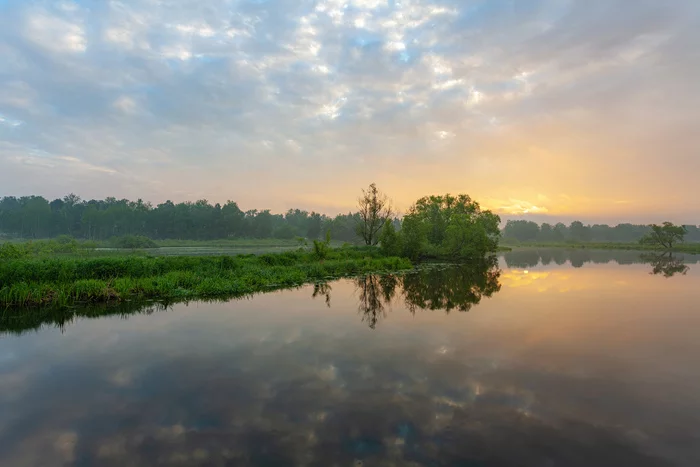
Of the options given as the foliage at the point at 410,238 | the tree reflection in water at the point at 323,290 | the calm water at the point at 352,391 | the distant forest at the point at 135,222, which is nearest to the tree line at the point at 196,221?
the distant forest at the point at 135,222

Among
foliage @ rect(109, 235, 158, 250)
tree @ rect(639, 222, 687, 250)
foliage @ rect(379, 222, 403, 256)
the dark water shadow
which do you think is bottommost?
foliage @ rect(109, 235, 158, 250)

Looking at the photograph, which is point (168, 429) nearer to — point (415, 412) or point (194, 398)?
point (194, 398)

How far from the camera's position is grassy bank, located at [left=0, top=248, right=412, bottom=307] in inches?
625

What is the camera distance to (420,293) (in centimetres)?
2008

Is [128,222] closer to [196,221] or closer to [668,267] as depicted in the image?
[196,221]

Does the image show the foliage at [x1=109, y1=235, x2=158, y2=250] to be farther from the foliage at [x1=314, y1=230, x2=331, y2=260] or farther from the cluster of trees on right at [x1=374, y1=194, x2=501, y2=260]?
the foliage at [x1=314, y1=230, x2=331, y2=260]

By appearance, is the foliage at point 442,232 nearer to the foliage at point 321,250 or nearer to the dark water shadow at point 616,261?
the dark water shadow at point 616,261

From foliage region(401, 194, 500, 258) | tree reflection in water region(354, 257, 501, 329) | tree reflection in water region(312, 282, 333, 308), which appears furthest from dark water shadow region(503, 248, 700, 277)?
tree reflection in water region(312, 282, 333, 308)

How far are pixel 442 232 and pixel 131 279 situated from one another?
160 ft

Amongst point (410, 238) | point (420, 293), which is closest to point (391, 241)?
point (410, 238)

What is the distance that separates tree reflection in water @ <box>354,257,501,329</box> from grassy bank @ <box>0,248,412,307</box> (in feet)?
17.3

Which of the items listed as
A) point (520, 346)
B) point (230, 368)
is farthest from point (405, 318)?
point (230, 368)

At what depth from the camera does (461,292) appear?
67.5 ft

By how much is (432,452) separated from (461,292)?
16.5 m
